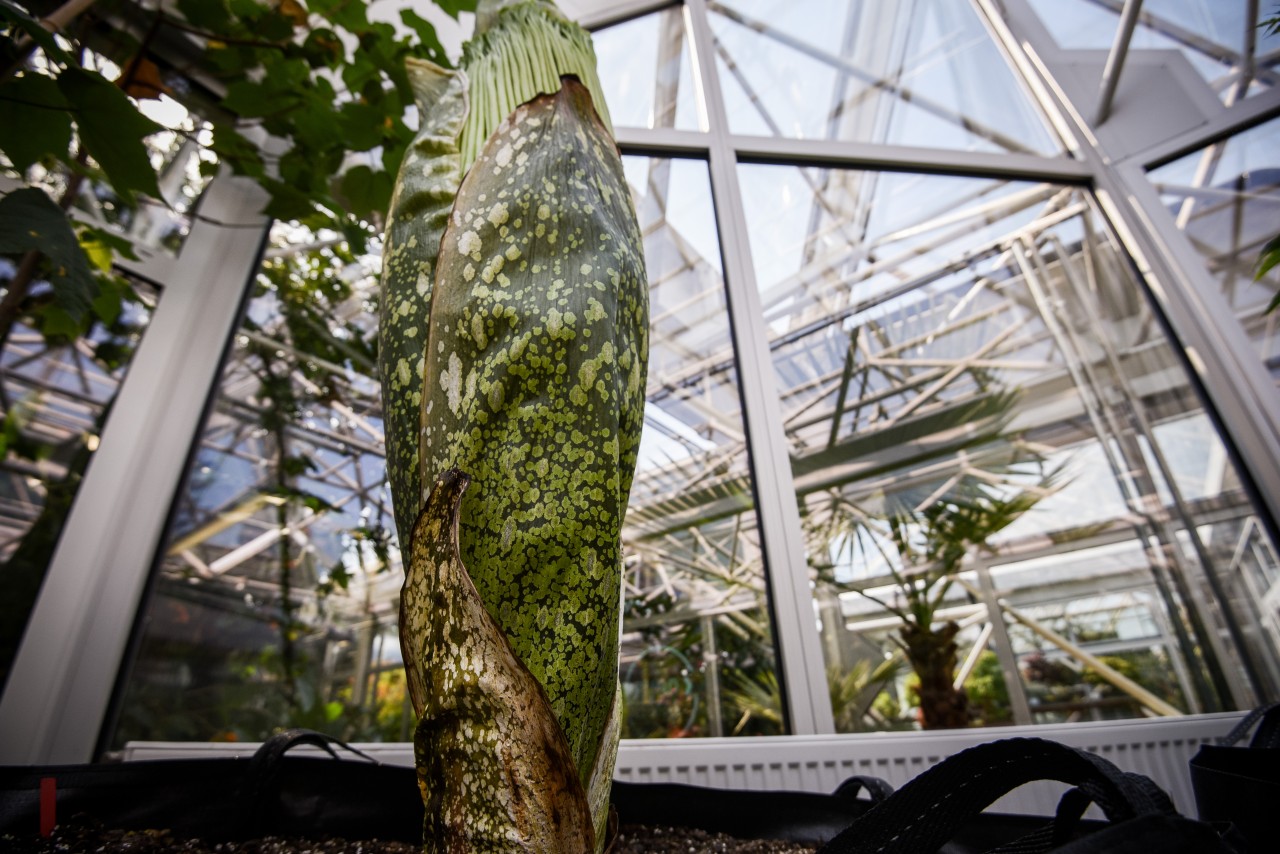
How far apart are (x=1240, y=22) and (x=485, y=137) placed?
98.0 inches

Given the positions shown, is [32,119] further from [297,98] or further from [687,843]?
[687,843]

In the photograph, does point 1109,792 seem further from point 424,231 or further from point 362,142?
point 362,142

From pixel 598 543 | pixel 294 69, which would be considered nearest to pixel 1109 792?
pixel 598 543

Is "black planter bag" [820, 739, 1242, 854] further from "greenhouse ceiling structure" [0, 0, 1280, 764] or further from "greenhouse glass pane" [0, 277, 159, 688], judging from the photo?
"greenhouse glass pane" [0, 277, 159, 688]

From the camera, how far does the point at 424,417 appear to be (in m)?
0.30

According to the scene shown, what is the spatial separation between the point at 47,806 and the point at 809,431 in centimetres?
146

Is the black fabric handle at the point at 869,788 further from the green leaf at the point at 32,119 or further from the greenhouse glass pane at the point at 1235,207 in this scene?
the greenhouse glass pane at the point at 1235,207

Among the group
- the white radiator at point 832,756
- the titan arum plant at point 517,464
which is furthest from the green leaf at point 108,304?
the titan arum plant at point 517,464

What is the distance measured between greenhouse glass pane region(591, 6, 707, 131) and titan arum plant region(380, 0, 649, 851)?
199 centimetres

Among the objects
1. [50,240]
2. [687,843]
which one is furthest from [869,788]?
[50,240]

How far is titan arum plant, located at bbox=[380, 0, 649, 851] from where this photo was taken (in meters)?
0.25

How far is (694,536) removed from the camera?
1521 mm

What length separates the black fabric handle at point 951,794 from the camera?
27 centimetres

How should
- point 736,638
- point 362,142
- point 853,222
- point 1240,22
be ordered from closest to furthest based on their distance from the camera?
point 362,142 → point 736,638 → point 1240,22 → point 853,222
